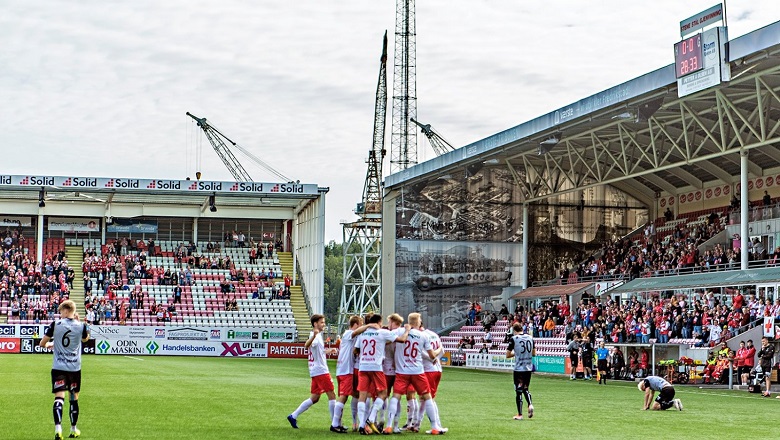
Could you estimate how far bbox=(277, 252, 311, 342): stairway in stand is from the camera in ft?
221

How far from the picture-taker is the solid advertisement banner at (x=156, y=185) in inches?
2539

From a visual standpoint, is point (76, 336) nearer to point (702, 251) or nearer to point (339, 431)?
point (339, 431)

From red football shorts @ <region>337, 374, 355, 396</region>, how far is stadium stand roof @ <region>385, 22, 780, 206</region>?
2044 cm

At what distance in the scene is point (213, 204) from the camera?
221 ft

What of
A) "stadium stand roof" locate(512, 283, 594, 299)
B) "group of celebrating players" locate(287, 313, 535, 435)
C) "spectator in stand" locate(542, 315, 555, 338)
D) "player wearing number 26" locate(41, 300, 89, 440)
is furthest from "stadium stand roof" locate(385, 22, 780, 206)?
"player wearing number 26" locate(41, 300, 89, 440)

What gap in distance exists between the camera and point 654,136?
4856 centimetres

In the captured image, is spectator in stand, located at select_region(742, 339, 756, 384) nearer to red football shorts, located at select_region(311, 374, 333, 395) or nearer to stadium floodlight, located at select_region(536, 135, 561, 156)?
stadium floodlight, located at select_region(536, 135, 561, 156)

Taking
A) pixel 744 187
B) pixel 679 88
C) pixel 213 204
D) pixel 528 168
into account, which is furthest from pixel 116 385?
pixel 213 204

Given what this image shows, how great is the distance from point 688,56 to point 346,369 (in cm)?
2295

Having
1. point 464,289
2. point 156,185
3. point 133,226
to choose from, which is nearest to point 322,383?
point 464,289

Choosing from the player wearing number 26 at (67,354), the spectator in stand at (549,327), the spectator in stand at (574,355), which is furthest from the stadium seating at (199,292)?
the player wearing number 26 at (67,354)

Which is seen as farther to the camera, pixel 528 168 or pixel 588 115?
pixel 528 168

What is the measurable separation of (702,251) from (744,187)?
748 centimetres

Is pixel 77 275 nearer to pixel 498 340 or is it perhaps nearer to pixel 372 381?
pixel 498 340
